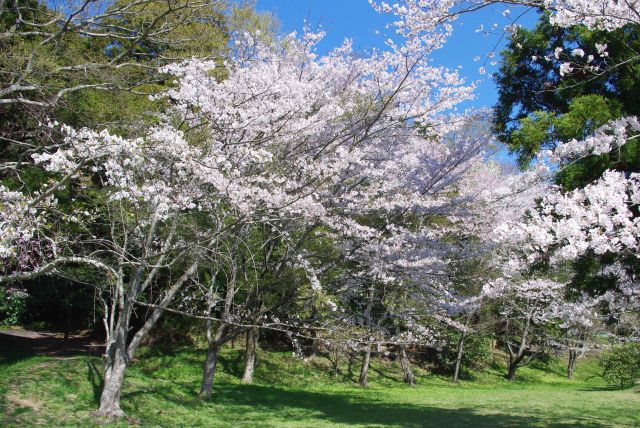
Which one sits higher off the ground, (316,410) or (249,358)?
(249,358)

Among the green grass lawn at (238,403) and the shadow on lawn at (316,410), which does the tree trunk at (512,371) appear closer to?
the green grass lawn at (238,403)

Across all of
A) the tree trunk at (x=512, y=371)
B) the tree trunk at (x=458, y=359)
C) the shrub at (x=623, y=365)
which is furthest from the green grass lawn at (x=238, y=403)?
the tree trunk at (x=512, y=371)

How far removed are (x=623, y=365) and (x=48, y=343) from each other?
1901 centimetres

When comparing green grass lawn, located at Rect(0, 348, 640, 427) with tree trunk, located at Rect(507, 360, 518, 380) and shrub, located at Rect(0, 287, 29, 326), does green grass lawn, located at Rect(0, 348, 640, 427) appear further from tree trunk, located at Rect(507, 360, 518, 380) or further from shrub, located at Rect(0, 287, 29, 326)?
tree trunk, located at Rect(507, 360, 518, 380)

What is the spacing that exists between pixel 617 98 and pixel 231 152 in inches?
206

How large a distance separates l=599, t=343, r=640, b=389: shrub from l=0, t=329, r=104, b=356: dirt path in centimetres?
1713

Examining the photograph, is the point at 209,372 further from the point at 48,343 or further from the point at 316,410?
the point at 48,343

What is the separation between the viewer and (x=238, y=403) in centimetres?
998

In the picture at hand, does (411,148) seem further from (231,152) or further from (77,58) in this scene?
(77,58)

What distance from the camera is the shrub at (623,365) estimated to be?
17.3 m

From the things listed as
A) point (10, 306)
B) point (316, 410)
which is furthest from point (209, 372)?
point (10, 306)

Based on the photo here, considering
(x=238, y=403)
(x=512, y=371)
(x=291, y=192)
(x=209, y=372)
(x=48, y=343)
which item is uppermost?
(x=291, y=192)

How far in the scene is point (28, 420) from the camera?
22.1 feet

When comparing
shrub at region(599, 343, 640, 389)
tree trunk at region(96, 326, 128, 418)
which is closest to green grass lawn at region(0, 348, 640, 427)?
tree trunk at region(96, 326, 128, 418)
